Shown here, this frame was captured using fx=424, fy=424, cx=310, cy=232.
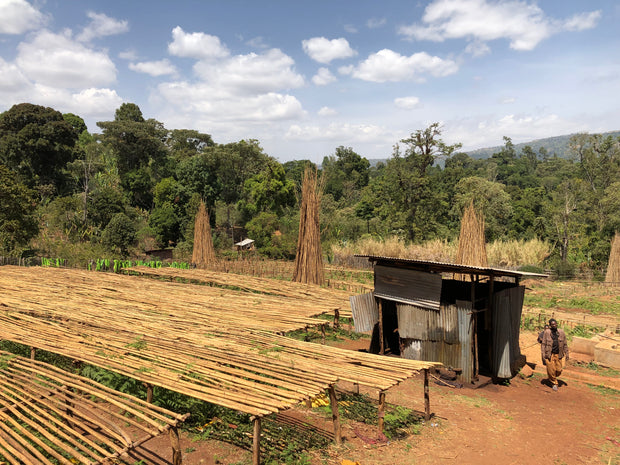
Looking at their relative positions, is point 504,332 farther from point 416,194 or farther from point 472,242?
point 416,194

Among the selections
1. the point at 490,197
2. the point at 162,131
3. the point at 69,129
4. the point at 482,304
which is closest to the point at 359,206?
the point at 490,197

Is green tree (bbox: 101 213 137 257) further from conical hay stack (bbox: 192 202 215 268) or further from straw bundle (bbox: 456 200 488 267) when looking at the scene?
straw bundle (bbox: 456 200 488 267)

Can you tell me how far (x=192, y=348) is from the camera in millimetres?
4715

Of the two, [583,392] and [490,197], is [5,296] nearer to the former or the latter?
[583,392]

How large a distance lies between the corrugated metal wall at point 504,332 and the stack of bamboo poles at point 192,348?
2.55 meters

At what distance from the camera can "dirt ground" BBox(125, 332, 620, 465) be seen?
401cm

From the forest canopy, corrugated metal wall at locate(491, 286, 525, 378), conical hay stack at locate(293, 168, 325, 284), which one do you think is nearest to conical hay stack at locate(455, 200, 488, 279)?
corrugated metal wall at locate(491, 286, 525, 378)

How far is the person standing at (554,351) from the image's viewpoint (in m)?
6.38

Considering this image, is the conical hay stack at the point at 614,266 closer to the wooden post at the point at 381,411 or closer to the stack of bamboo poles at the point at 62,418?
the wooden post at the point at 381,411

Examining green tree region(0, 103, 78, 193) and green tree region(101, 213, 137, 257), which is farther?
green tree region(0, 103, 78, 193)

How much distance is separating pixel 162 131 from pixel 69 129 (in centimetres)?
608

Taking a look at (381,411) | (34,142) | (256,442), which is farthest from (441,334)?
(34,142)

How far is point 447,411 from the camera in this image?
17.6 feet

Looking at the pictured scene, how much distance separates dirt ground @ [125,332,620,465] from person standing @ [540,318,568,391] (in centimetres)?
29
